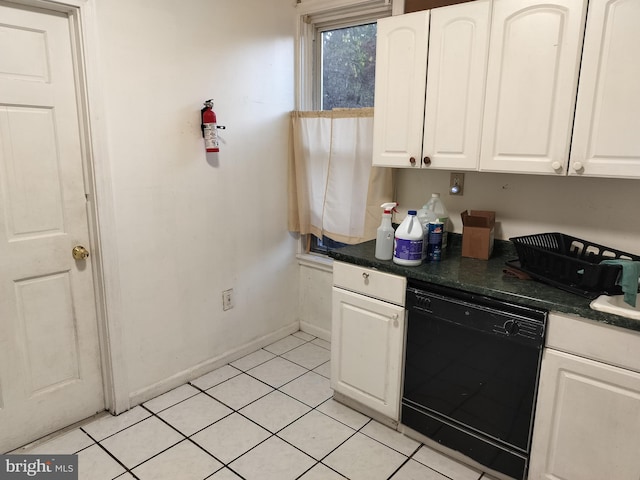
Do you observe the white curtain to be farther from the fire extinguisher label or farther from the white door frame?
the white door frame

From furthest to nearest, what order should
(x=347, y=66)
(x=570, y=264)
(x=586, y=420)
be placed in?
1. (x=347, y=66)
2. (x=570, y=264)
3. (x=586, y=420)

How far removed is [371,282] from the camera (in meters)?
2.20

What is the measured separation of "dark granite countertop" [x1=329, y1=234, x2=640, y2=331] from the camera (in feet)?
5.33

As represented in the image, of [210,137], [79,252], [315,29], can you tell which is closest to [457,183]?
[210,137]

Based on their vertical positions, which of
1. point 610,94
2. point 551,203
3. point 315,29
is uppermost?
point 315,29

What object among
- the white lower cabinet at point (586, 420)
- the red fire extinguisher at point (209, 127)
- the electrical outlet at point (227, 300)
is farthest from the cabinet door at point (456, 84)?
the electrical outlet at point (227, 300)

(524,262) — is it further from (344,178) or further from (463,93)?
(344,178)

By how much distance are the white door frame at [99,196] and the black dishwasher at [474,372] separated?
1524mm

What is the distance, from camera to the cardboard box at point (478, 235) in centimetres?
218

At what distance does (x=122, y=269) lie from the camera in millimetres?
2326

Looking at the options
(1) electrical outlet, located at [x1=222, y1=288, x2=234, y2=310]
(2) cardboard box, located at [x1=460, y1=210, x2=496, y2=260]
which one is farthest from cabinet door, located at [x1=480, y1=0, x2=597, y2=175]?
(1) electrical outlet, located at [x1=222, y1=288, x2=234, y2=310]

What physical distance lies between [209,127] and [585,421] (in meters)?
2.29

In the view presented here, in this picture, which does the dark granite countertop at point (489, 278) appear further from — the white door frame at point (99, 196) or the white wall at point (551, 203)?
the white door frame at point (99, 196)
